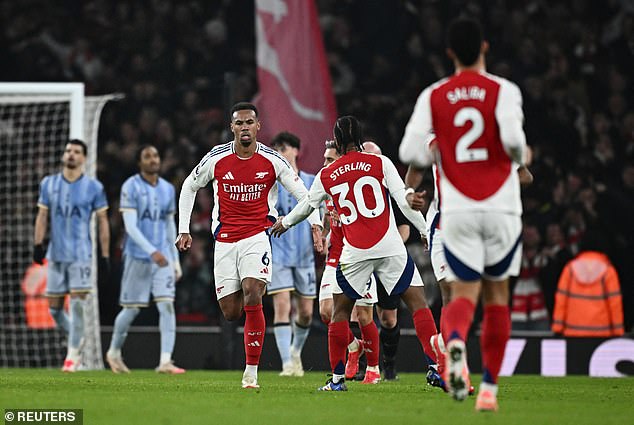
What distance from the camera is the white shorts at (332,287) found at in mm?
9836

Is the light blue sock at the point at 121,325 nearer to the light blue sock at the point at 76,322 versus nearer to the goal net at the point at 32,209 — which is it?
the light blue sock at the point at 76,322

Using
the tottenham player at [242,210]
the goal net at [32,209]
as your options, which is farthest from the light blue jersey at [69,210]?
the tottenham player at [242,210]

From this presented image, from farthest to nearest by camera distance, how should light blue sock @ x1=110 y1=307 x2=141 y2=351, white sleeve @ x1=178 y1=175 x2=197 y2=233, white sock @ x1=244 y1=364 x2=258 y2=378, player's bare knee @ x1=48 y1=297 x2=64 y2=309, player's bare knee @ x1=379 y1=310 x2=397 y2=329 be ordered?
1. player's bare knee @ x1=48 y1=297 x2=64 y2=309
2. light blue sock @ x1=110 y1=307 x2=141 y2=351
3. player's bare knee @ x1=379 y1=310 x2=397 y2=329
4. white sleeve @ x1=178 y1=175 x2=197 y2=233
5. white sock @ x1=244 y1=364 x2=258 y2=378

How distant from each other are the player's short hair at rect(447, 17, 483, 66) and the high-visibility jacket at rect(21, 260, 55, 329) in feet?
32.6

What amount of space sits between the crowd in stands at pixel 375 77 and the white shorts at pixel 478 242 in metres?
7.40

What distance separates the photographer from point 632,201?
14.9 m

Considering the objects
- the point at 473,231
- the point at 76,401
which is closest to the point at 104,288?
the point at 76,401

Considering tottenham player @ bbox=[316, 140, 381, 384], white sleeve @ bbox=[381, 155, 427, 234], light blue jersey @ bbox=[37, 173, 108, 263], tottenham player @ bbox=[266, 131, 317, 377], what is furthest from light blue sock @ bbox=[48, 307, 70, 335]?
white sleeve @ bbox=[381, 155, 427, 234]

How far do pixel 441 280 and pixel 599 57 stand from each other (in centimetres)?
875

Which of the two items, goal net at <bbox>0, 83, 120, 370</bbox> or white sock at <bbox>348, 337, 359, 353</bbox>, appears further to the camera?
goal net at <bbox>0, 83, 120, 370</bbox>

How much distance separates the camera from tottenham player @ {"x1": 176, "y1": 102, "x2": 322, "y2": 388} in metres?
9.16

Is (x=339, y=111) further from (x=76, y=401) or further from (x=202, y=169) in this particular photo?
(x=76, y=401)

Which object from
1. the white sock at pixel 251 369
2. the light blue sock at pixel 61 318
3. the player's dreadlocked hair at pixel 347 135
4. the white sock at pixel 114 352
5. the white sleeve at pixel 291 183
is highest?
the player's dreadlocked hair at pixel 347 135

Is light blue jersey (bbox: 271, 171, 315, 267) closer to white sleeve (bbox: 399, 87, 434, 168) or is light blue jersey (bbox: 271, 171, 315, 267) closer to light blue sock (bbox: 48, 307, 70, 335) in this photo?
light blue sock (bbox: 48, 307, 70, 335)
